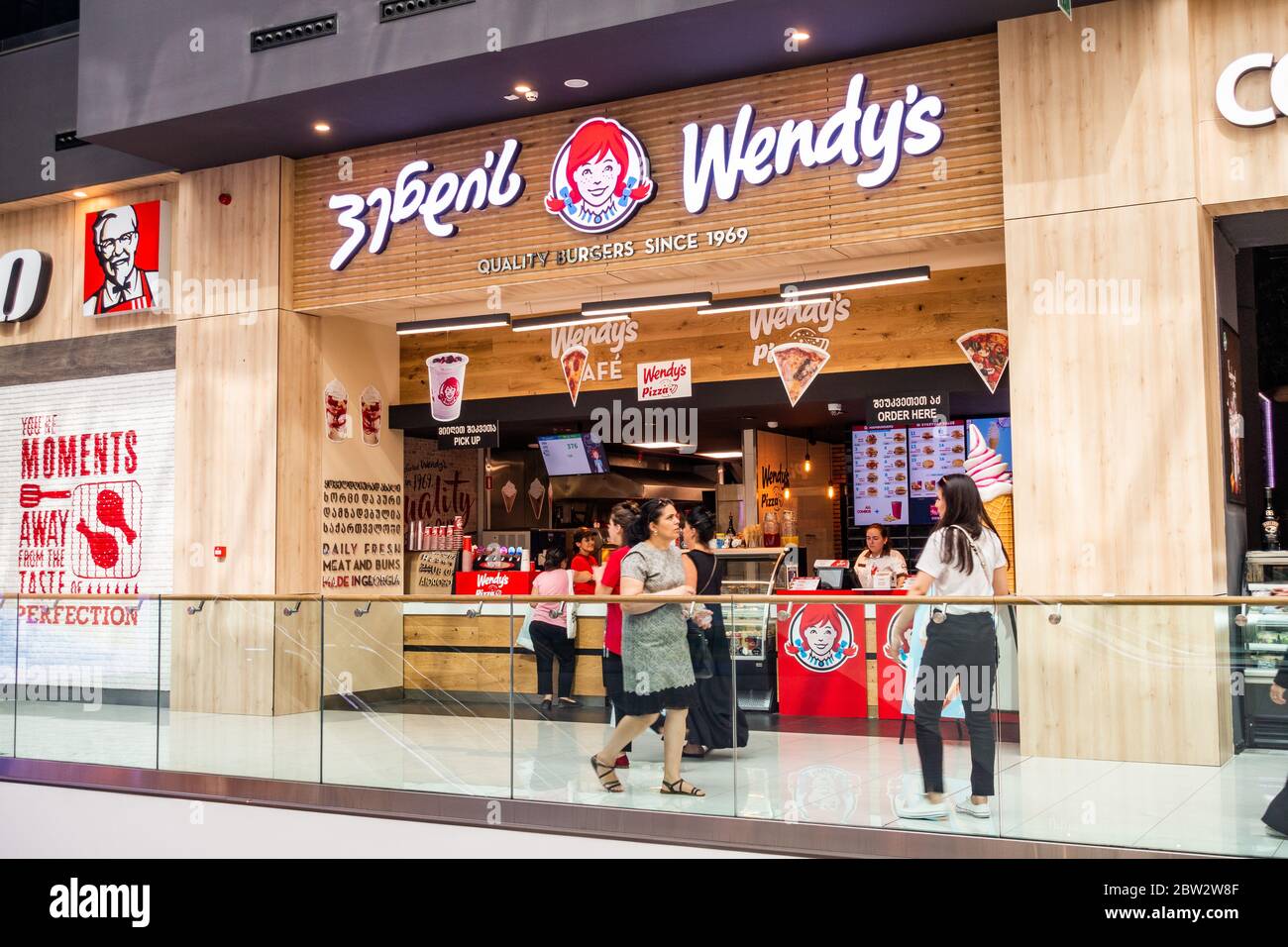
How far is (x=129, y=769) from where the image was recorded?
24.3 ft

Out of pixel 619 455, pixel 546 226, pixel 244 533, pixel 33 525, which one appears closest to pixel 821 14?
pixel 546 226

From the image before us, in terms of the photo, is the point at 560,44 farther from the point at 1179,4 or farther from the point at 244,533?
the point at 244,533

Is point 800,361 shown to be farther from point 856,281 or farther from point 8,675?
point 8,675

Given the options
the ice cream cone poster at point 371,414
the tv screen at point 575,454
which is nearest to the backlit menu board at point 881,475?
the tv screen at point 575,454

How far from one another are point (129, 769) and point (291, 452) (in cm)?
332

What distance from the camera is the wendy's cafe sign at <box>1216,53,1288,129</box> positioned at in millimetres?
6852

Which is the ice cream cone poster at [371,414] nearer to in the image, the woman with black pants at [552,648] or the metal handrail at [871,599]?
the metal handrail at [871,599]

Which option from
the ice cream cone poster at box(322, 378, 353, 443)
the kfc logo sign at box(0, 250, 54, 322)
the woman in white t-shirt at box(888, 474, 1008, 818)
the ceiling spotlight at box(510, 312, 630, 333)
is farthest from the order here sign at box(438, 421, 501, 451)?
the woman in white t-shirt at box(888, 474, 1008, 818)

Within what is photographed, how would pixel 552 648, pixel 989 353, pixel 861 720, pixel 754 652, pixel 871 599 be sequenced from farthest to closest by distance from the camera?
pixel 989 353, pixel 552 648, pixel 754 652, pixel 861 720, pixel 871 599

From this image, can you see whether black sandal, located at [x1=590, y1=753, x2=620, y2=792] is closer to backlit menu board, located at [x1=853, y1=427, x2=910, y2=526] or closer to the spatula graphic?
backlit menu board, located at [x1=853, y1=427, x2=910, y2=526]

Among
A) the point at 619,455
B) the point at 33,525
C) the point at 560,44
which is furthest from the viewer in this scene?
the point at 619,455

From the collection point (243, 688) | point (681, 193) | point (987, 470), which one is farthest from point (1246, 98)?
point (243, 688)

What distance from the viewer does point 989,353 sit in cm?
930

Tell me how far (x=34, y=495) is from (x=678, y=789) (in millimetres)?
8395
